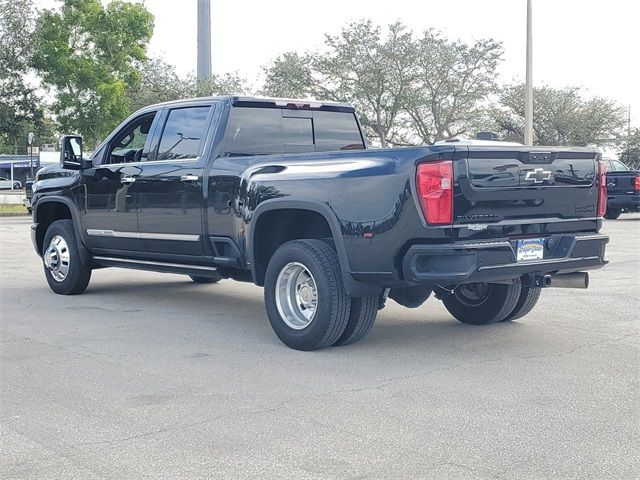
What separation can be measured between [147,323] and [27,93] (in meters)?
41.2

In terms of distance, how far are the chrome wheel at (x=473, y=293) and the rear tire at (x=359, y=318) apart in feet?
4.23

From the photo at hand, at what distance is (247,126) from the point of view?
8156 millimetres

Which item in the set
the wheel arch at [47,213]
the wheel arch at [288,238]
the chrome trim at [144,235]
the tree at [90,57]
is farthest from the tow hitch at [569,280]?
the tree at [90,57]

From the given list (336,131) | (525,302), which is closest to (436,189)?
(525,302)

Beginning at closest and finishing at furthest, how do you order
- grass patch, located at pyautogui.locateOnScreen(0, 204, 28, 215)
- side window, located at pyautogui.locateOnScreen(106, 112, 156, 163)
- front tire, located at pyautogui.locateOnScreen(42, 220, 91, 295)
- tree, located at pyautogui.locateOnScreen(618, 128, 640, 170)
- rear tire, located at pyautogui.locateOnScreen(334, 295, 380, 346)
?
rear tire, located at pyautogui.locateOnScreen(334, 295, 380, 346), side window, located at pyautogui.locateOnScreen(106, 112, 156, 163), front tire, located at pyautogui.locateOnScreen(42, 220, 91, 295), grass patch, located at pyautogui.locateOnScreen(0, 204, 28, 215), tree, located at pyautogui.locateOnScreen(618, 128, 640, 170)

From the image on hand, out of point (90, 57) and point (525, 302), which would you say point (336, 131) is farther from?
point (90, 57)

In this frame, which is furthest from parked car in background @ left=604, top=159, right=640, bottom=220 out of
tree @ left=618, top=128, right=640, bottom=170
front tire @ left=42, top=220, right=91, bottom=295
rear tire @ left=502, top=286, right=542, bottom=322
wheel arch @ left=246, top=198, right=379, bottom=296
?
tree @ left=618, top=128, right=640, bottom=170

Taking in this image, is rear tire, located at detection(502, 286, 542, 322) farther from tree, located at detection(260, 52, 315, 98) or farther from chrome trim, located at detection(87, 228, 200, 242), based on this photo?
tree, located at detection(260, 52, 315, 98)

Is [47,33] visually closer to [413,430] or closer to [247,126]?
[247,126]

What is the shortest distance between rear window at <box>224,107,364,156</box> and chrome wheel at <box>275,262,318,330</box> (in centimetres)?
156

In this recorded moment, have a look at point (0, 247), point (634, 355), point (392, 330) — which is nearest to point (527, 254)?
point (634, 355)

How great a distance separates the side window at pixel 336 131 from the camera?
28.6 ft

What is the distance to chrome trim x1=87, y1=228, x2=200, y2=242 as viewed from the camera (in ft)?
26.5

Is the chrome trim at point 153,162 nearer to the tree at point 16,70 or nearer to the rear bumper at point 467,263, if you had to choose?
the rear bumper at point 467,263
